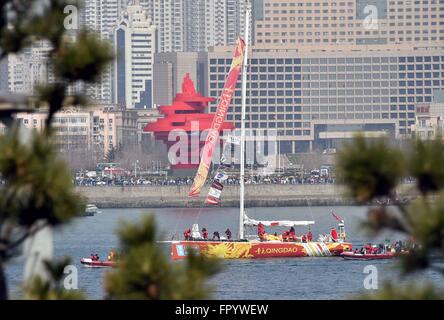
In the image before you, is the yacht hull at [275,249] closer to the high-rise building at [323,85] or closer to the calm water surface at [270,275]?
the calm water surface at [270,275]

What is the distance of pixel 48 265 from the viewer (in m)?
12.3

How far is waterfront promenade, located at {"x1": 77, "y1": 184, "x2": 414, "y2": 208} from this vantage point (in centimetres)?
12256

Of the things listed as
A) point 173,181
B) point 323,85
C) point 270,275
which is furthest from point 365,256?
point 323,85

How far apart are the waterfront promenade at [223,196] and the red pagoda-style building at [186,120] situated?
14458 millimetres

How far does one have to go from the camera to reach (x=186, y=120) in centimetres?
14288

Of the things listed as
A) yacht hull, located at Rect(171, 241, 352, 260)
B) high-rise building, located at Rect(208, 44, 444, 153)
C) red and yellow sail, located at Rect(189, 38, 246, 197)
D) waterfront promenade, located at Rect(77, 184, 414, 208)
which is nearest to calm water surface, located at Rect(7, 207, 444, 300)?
yacht hull, located at Rect(171, 241, 352, 260)

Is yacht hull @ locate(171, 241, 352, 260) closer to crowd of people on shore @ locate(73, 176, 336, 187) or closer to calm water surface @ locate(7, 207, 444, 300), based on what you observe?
calm water surface @ locate(7, 207, 444, 300)

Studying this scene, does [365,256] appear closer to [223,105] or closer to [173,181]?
[223,105]

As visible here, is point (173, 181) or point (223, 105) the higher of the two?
point (223, 105)

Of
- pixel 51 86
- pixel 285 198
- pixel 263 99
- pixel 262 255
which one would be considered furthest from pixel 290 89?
pixel 51 86

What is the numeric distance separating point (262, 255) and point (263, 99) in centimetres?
14206

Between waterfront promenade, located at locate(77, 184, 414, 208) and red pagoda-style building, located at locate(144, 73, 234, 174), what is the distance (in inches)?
569

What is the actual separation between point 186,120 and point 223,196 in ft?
66.7

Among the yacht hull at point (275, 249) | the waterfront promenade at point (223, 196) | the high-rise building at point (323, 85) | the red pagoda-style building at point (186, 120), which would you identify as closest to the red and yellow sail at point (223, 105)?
the yacht hull at point (275, 249)
